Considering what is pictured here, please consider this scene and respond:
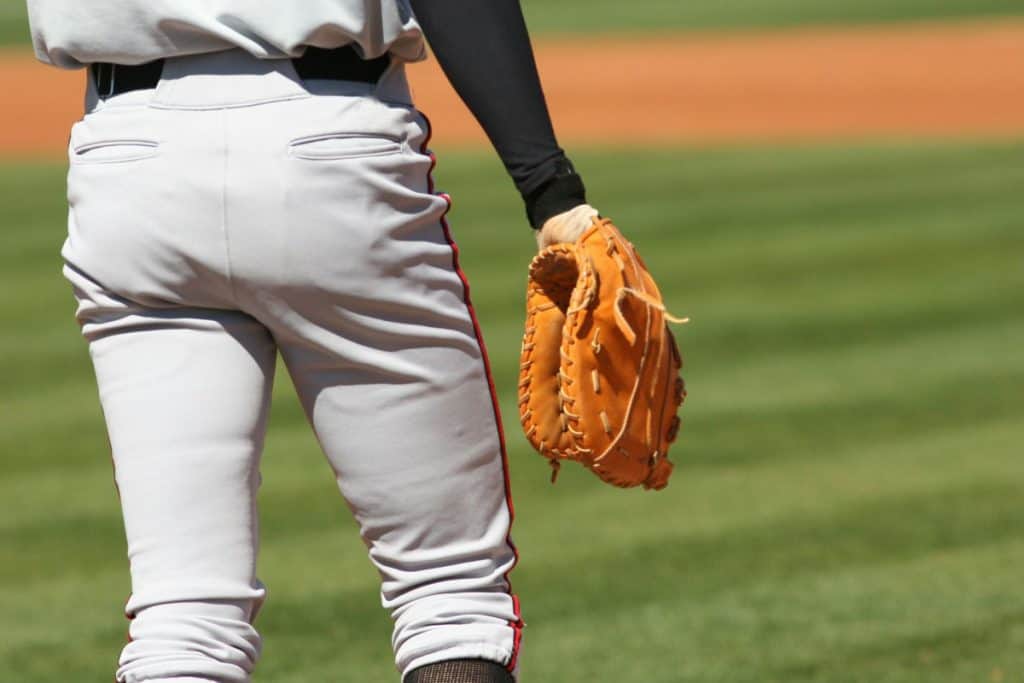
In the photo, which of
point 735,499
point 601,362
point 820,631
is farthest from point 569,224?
point 735,499

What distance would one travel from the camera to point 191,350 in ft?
6.86

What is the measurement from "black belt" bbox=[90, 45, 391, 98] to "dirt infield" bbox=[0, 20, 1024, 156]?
505 inches

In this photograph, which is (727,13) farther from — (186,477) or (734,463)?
(186,477)

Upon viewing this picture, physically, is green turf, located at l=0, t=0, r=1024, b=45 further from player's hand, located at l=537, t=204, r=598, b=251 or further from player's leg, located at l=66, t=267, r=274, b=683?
player's leg, located at l=66, t=267, r=274, b=683

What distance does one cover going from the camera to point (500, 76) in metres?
2.07

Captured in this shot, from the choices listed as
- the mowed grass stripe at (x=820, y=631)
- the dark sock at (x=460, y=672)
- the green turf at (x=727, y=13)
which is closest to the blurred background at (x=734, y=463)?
the mowed grass stripe at (x=820, y=631)

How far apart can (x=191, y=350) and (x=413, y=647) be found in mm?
430

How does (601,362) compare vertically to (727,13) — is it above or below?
above

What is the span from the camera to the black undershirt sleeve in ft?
6.73

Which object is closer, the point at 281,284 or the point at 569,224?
the point at 281,284

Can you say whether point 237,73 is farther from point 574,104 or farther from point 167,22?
point 574,104

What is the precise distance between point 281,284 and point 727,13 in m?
26.1

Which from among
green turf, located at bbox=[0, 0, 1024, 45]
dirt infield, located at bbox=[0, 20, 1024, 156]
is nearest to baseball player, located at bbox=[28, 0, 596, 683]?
dirt infield, located at bbox=[0, 20, 1024, 156]

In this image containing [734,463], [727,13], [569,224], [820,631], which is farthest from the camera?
[727,13]
